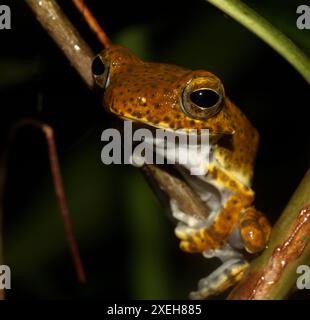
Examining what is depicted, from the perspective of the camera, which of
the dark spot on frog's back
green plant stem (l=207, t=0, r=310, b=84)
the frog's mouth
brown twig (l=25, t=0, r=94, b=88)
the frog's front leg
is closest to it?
green plant stem (l=207, t=0, r=310, b=84)

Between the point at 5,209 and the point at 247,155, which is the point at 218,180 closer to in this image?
the point at 247,155

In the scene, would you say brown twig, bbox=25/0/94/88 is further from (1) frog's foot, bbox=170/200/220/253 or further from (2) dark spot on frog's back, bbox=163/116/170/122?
(1) frog's foot, bbox=170/200/220/253

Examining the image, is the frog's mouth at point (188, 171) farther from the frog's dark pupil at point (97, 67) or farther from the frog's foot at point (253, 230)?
the frog's dark pupil at point (97, 67)

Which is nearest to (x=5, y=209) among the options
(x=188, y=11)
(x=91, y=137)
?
(x=91, y=137)

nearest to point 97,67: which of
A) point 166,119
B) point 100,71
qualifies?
point 100,71

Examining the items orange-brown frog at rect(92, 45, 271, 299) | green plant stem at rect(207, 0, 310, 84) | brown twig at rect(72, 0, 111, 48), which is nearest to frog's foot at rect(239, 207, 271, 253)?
orange-brown frog at rect(92, 45, 271, 299)

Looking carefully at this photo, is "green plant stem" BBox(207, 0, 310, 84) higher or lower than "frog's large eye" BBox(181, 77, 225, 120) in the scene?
lower

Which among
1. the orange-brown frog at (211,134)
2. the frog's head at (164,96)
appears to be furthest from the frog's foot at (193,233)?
the frog's head at (164,96)

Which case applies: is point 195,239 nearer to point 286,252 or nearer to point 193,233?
point 193,233
